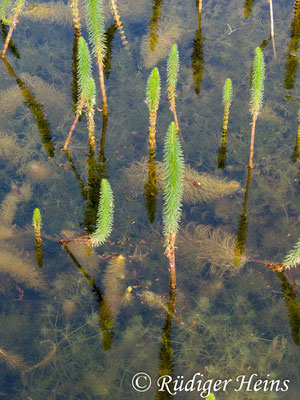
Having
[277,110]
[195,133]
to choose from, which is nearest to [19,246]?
[195,133]

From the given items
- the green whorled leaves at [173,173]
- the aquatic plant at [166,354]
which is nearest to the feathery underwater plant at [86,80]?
the green whorled leaves at [173,173]

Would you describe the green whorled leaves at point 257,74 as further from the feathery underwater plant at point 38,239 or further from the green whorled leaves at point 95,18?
the feathery underwater plant at point 38,239

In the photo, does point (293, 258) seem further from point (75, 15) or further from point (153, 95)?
point (75, 15)

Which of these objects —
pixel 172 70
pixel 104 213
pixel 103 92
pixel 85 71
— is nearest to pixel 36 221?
pixel 104 213

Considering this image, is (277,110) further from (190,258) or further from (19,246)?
(19,246)

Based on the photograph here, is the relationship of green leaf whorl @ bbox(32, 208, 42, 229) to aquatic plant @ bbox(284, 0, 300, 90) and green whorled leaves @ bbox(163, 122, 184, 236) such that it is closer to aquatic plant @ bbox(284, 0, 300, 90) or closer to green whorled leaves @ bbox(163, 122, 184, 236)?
green whorled leaves @ bbox(163, 122, 184, 236)

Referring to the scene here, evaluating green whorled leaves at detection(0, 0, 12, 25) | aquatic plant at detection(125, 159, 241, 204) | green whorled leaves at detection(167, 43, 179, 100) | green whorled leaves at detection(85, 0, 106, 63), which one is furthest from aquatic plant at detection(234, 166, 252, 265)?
green whorled leaves at detection(0, 0, 12, 25)
